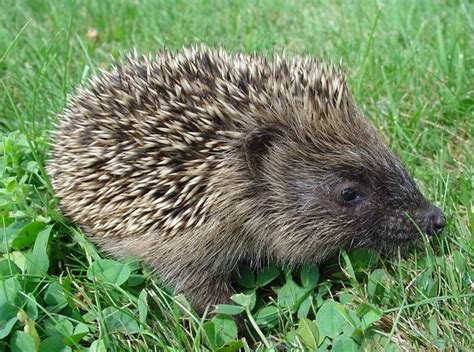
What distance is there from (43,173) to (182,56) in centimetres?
118

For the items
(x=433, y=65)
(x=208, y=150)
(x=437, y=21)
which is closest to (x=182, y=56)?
(x=208, y=150)

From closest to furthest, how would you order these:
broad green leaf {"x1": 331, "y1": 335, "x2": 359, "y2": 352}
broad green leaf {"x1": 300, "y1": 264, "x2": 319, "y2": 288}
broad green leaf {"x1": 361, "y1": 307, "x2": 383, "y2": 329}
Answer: broad green leaf {"x1": 331, "y1": 335, "x2": 359, "y2": 352}
broad green leaf {"x1": 361, "y1": 307, "x2": 383, "y2": 329}
broad green leaf {"x1": 300, "y1": 264, "x2": 319, "y2": 288}

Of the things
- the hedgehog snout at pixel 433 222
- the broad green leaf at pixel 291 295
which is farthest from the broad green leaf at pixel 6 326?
the hedgehog snout at pixel 433 222

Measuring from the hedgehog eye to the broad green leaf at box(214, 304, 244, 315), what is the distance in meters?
0.81

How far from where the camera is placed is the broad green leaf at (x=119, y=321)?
3.24 meters

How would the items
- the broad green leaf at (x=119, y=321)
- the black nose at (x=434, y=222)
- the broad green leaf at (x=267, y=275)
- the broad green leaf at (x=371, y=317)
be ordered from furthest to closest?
the broad green leaf at (x=267, y=275) < the black nose at (x=434, y=222) < the broad green leaf at (x=119, y=321) < the broad green leaf at (x=371, y=317)

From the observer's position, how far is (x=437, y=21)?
6.52 metres

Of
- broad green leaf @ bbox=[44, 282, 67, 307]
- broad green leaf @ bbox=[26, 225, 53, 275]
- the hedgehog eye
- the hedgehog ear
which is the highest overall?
the hedgehog ear

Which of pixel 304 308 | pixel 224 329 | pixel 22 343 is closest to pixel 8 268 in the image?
pixel 22 343

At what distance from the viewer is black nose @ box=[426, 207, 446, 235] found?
3480 mm

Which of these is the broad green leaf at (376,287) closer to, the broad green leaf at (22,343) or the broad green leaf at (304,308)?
the broad green leaf at (304,308)

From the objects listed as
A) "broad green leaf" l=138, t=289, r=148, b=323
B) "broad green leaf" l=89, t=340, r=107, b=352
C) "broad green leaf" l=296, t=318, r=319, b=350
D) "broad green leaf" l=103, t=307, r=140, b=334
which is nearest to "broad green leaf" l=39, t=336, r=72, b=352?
"broad green leaf" l=89, t=340, r=107, b=352

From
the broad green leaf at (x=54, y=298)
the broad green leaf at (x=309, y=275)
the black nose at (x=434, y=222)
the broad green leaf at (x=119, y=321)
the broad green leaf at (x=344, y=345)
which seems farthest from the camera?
the broad green leaf at (x=309, y=275)

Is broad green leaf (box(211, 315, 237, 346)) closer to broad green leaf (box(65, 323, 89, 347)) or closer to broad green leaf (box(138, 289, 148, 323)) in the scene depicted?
broad green leaf (box(138, 289, 148, 323))
